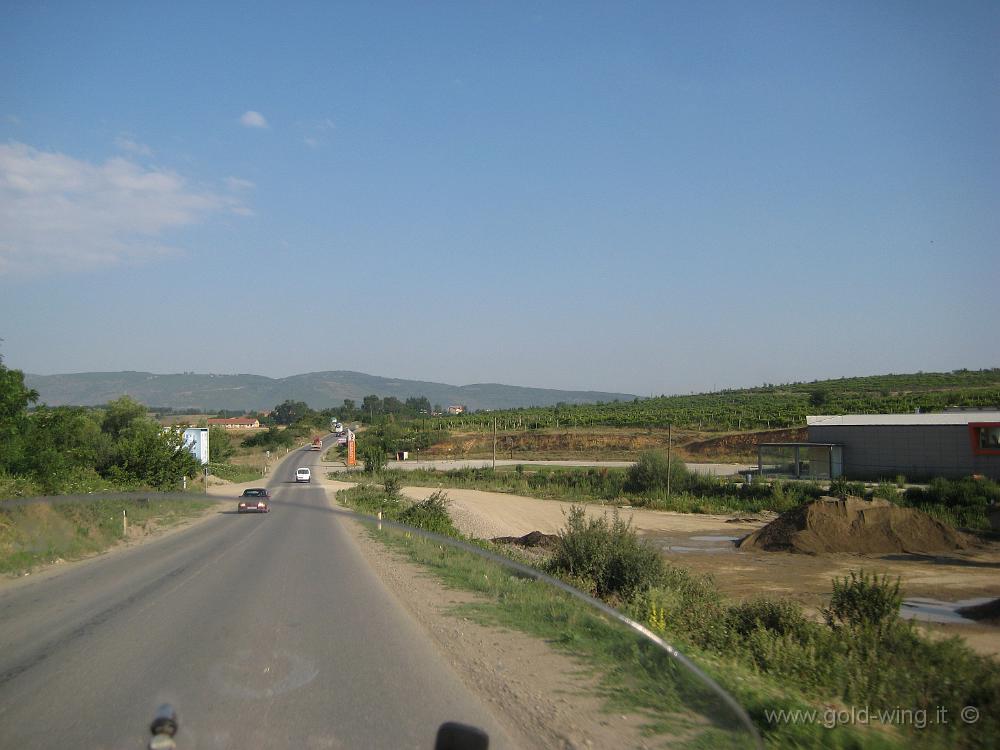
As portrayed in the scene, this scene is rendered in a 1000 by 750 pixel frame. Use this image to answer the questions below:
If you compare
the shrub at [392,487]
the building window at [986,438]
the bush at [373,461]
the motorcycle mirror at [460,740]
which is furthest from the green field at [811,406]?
the motorcycle mirror at [460,740]

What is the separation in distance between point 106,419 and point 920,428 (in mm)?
70949

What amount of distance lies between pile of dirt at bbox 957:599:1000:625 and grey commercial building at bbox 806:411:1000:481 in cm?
3427

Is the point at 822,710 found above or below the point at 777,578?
above

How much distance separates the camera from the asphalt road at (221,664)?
5590mm

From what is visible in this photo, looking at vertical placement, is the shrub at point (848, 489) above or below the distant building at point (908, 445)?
below

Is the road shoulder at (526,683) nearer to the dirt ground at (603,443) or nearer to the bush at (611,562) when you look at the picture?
the bush at (611,562)

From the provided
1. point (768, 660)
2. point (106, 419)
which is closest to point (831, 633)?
point (768, 660)

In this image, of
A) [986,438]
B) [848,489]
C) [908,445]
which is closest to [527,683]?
[848,489]

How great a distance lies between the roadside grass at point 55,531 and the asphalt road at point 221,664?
65 centimetres

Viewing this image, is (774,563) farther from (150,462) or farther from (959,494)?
(150,462)

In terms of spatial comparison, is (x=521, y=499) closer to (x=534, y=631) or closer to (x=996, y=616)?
(x=996, y=616)

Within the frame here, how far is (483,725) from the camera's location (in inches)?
247

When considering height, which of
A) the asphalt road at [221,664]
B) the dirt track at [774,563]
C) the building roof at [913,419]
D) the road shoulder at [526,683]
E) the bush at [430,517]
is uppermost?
the building roof at [913,419]

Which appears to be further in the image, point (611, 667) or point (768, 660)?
point (768, 660)
